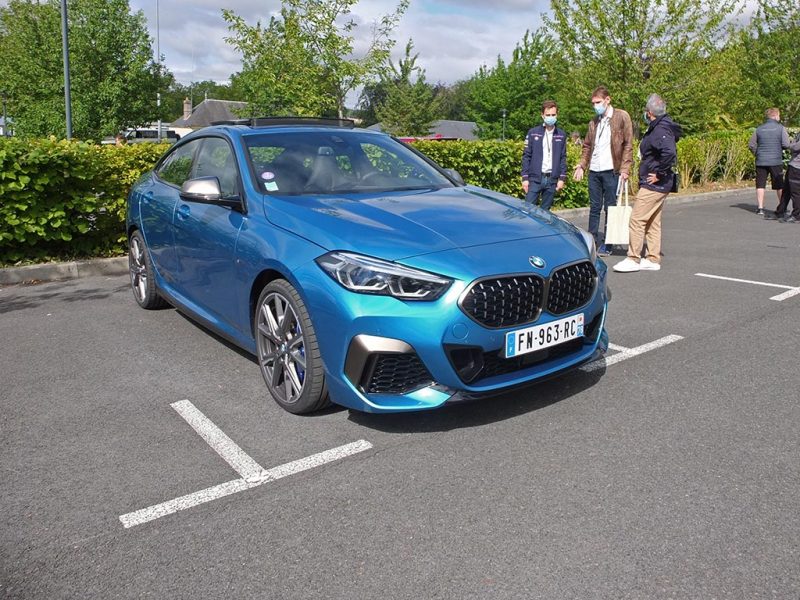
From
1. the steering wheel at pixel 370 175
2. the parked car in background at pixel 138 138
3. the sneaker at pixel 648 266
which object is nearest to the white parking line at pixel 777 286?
the sneaker at pixel 648 266

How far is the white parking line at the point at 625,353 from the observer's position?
4.75 m

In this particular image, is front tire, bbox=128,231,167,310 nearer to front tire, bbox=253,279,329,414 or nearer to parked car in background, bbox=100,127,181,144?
front tire, bbox=253,279,329,414

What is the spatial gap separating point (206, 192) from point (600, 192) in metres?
6.05

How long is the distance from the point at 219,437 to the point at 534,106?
2704 inches

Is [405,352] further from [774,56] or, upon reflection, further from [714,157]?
[774,56]

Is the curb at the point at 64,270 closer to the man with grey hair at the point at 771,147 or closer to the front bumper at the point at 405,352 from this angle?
the front bumper at the point at 405,352

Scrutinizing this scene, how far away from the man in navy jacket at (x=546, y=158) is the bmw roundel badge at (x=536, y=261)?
5.32m

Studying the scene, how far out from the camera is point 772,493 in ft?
10.2

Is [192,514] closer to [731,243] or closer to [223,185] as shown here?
[223,185]

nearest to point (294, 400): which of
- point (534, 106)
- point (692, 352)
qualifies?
point (692, 352)

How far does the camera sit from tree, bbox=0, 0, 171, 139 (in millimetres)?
30328

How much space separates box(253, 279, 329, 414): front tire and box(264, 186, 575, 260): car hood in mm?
380

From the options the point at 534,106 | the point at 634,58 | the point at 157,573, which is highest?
the point at 534,106

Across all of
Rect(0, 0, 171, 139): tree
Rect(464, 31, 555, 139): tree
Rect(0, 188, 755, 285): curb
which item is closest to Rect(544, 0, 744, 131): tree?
Rect(0, 188, 755, 285): curb
